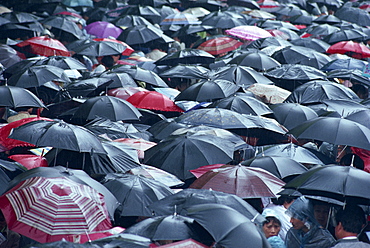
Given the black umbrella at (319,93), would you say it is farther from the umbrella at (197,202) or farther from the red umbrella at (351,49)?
the umbrella at (197,202)

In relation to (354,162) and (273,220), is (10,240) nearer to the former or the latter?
(273,220)

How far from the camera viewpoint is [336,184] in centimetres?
666

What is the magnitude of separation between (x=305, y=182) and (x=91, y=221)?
7.61ft

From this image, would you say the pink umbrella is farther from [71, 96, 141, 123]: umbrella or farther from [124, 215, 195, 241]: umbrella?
[124, 215, 195, 241]: umbrella

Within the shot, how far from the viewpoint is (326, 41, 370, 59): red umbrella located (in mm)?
15711

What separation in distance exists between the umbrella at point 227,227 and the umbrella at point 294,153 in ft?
10.0

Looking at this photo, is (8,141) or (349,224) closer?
(349,224)

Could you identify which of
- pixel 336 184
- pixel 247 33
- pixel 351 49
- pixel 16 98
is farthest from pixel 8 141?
pixel 351 49

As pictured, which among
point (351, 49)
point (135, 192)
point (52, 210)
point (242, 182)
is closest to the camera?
point (52, 210)

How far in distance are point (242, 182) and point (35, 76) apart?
5.98 meters

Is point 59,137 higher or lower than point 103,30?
higher

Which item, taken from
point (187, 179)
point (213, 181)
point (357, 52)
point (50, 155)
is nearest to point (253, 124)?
point (187, 179)

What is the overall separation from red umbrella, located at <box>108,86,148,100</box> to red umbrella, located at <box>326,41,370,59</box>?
19.7 feet

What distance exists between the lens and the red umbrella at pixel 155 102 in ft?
36.8
